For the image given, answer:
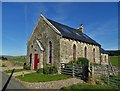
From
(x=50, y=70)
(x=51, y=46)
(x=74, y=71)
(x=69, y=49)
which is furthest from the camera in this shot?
(x=69, y=49)

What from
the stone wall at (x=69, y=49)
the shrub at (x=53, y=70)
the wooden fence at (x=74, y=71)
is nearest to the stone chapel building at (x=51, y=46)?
the stone wall at (x=69, y=49)

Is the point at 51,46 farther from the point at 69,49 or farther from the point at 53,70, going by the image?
the point at 53,70

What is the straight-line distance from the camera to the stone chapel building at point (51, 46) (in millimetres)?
23359

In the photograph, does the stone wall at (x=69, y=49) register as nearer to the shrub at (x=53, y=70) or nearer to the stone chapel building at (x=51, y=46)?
the stone chapel building at (x=51, y=46)

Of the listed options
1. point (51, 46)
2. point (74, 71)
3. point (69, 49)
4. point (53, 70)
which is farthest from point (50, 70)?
point (69, 49)

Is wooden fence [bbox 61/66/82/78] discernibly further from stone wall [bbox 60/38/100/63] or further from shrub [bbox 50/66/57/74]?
stone wall [bbox 60/38/100/63]

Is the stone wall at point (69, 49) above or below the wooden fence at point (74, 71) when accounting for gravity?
above

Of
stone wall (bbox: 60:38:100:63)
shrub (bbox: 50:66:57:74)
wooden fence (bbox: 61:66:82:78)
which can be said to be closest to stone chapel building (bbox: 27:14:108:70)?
stone wall (bbox: 60:38:100:63)

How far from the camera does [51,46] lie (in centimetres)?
2438

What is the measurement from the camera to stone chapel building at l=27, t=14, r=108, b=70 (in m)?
23.4

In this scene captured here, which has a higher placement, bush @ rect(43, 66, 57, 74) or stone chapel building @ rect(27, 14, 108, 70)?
stone chapel building @ rect(27, 14, 108, 70)

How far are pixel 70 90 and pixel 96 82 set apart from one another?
5.52m

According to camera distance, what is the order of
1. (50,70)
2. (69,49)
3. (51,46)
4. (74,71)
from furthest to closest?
1. (69,49)
2. (51,46)
3. (50,70)
4. (74,71)

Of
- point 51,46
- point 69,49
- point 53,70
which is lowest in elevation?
point 53,70
